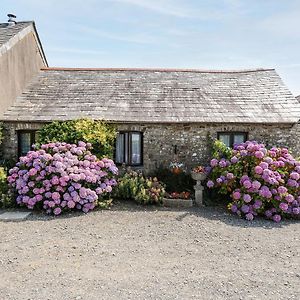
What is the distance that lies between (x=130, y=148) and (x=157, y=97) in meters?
2.71

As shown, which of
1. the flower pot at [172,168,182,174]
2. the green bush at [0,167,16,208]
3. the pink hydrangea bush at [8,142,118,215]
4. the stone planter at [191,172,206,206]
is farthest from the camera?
the flower pot at [172,168,182,174]

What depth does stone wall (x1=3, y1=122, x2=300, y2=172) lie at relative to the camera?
11.6 meters

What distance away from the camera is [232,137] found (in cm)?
1194

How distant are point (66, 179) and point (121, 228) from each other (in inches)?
91.0

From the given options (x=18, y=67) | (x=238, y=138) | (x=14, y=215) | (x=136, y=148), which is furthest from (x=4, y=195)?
(x=238, y=138)

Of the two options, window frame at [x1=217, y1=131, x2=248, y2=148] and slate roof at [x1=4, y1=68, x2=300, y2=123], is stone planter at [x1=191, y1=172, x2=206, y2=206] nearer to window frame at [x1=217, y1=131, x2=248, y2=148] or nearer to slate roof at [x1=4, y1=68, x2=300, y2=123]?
slate roof at [x1=4, y1=68, x2=300, y2=123]

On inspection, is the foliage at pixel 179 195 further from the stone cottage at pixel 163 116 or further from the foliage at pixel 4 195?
the foliage at pixel 4 195

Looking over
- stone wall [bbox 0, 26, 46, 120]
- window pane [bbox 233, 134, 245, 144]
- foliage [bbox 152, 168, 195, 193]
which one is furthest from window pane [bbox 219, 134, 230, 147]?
stone wall [bbox 0, 26, 46, 120]

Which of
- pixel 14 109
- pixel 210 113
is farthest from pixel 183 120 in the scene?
pixel 14 109

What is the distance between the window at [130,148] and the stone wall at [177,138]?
1.01ft

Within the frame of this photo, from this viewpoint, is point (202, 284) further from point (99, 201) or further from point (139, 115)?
point (139, 115)

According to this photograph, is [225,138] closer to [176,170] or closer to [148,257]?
[176,170]

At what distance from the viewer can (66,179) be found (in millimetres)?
8734

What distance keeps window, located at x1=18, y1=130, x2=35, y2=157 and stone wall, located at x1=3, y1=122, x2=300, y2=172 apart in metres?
0.23
